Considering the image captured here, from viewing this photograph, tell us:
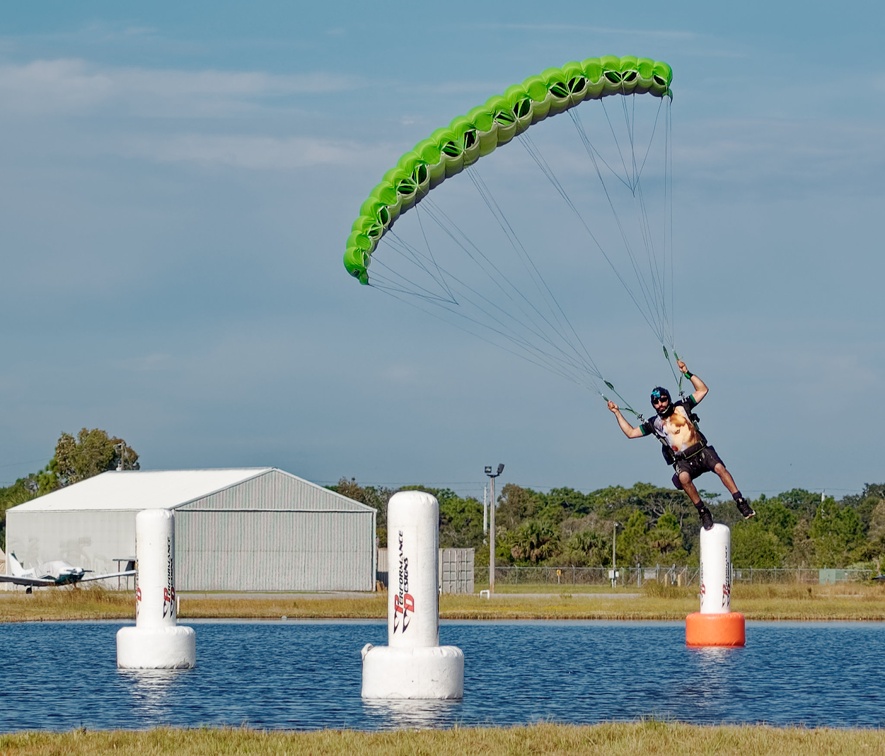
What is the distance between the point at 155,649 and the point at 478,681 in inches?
280

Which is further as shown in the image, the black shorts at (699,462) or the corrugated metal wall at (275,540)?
the corrugated metal wall at (275,540)

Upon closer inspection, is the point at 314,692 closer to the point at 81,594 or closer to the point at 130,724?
the point at 130,724

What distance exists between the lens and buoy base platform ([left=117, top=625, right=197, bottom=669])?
108 ft

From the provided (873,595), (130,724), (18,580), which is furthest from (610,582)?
(130,724)

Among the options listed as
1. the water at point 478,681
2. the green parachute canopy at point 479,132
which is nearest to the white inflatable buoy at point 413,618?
the water at point 478,681

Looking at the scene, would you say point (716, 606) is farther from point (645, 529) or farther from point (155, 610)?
point (645, 529)

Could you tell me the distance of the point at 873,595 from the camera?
2709 inches

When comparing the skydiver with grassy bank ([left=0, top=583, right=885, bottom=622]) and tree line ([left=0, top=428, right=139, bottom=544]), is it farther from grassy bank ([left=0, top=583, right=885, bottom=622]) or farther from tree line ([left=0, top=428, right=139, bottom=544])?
tree line ([left=0, top=428, right=139, bottom=544])

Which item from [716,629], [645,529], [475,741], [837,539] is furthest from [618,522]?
[475,741]

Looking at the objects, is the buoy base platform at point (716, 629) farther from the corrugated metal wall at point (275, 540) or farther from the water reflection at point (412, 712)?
the corrugated metal wall at point (275, 540)

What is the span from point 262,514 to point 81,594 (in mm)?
19073

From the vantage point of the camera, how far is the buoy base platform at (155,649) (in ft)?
108

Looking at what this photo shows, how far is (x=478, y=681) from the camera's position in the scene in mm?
32188

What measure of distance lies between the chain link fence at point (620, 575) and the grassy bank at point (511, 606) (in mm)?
15492
